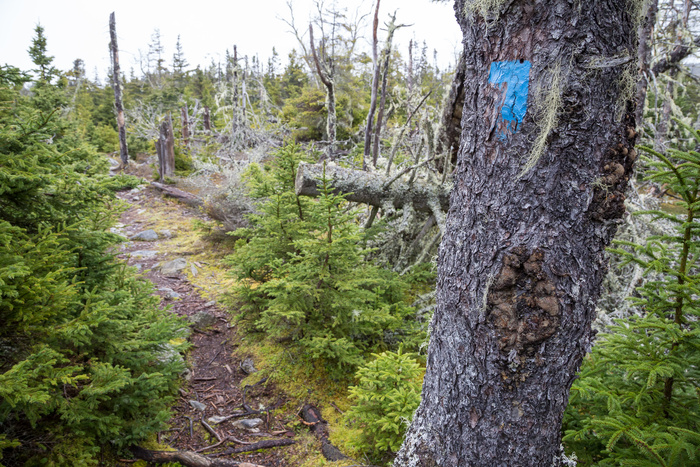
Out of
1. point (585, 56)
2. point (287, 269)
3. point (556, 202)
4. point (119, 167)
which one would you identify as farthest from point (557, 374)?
point (119, 167)

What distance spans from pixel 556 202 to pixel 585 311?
54cm

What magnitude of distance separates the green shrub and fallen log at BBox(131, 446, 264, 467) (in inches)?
37.5

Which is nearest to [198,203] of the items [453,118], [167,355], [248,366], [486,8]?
[167,355]

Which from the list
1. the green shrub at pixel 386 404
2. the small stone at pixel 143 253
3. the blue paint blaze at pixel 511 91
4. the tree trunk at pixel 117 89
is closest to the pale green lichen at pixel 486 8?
the blue paint blaze at pixel 511 91

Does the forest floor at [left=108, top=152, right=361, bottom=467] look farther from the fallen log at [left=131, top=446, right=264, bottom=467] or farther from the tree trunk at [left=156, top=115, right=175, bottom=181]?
the tree trunk at [left=156, top=115, right=175, bottom=181]

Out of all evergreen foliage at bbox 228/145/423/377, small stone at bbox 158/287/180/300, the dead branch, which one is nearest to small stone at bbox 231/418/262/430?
the dead branch

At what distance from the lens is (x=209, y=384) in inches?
161

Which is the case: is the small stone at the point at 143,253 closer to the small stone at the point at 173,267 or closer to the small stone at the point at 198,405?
the small stone at the point at 173,267

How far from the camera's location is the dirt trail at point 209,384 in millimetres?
3246

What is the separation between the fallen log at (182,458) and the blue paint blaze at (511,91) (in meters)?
3.06

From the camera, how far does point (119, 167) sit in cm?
1708

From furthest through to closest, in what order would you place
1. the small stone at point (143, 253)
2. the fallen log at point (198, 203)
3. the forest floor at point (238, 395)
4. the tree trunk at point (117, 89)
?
1. the tree trunk at point (117, 89)
2. the fallen log at point (198, 203)
3. the small stone at point (143, 253)
4. the forest floor at point (238, 395)

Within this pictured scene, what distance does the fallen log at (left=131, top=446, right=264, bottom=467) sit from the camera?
284cm

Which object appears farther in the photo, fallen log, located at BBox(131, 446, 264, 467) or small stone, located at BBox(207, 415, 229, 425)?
small stone, located at BBox(207, 415, 229, 425)
